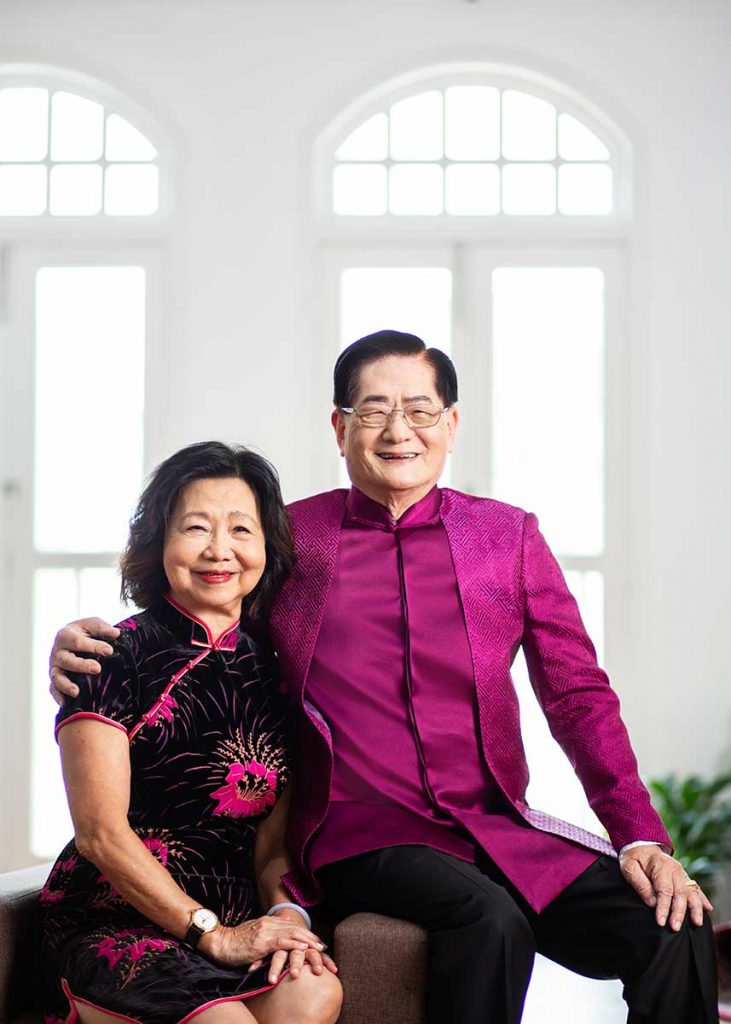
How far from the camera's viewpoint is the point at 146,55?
4.06 metres

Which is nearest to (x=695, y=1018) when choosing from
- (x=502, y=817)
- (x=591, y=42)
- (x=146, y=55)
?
(x=502, y=817)

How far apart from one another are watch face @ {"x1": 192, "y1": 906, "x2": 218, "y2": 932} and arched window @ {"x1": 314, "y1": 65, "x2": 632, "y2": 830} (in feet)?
8.04

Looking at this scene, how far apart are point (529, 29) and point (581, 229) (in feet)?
2.41

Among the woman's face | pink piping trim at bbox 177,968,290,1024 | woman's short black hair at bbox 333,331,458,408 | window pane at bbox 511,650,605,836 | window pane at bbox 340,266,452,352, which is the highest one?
window pane at bbox 340,266,452,352

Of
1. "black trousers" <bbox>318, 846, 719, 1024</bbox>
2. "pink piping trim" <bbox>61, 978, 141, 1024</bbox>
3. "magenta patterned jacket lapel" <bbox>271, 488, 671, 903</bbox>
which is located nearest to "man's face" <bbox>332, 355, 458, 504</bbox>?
"magenta patterned jacket lapel" <bbox>271, 488, 671, 903</bbox>

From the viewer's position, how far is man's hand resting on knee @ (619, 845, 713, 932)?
1732 mm

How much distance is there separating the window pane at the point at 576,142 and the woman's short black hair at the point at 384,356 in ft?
7.59

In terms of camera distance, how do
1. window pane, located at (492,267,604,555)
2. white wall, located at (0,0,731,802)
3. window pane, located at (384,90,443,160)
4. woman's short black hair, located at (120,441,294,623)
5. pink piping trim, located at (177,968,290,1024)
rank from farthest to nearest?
window pane, located at (384,90,443,160) → window pane, located at (492,267,604,555) → white wall, located at (0,0,731,802) → woman's short black hair, located at (120,441,294,623) → pink piping trim, located at (177,968,290,1024)

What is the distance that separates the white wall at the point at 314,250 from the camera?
3.95 m

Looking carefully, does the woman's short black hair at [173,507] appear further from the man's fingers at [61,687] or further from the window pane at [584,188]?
the window pane at [584,188]

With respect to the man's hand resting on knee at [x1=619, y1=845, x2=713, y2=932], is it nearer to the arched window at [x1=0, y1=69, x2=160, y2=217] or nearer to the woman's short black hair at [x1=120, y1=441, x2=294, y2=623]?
the woman's short black hair at [x1=120, y1=441, x2=294, y2=623]

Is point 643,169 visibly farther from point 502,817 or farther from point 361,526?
point 502,817

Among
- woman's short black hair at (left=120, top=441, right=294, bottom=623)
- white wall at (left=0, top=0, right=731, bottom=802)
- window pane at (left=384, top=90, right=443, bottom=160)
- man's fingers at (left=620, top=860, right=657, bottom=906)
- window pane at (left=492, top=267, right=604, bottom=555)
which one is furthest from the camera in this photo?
window pane at (left=384, top=90, right=443, bottom=160)

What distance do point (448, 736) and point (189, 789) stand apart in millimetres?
470
